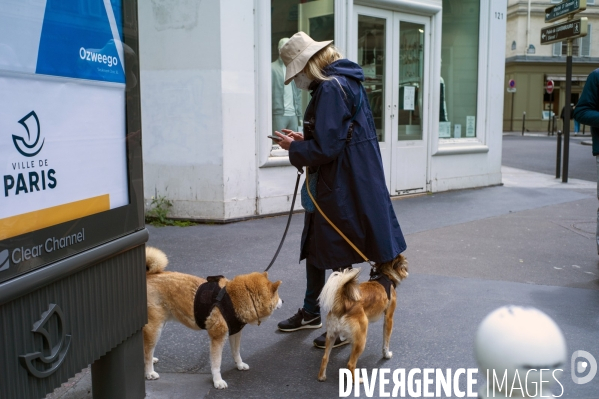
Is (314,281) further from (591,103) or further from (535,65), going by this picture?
(535,65)

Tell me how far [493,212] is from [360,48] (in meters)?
3.26

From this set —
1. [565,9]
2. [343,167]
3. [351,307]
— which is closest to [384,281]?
[351,307]

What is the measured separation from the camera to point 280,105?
853 cm

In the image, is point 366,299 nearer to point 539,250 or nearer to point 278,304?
point 278,304

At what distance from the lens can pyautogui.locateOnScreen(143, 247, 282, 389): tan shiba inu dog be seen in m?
3.37

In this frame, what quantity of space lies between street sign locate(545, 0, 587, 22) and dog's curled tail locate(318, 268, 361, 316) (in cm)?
991

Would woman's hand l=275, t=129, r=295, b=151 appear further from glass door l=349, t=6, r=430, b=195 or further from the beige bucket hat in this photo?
glass door l=349, t=6, r=430, b=195

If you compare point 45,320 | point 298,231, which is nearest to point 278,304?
point 45,320

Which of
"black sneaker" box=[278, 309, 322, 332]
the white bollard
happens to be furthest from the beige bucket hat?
the white bollard

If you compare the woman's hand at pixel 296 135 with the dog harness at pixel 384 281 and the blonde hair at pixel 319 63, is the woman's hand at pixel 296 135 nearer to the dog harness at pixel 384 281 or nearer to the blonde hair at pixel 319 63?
the blonde hair at pixel 319 63

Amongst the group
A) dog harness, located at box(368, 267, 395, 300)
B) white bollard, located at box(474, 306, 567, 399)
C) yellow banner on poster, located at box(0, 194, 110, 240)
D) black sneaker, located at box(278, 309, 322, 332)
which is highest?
yellow banner on poster, located at box(0, 194, 110, 240)

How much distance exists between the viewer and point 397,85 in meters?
9.91

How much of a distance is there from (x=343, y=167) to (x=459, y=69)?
819 centimetres

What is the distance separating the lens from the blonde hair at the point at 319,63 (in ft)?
12.5
